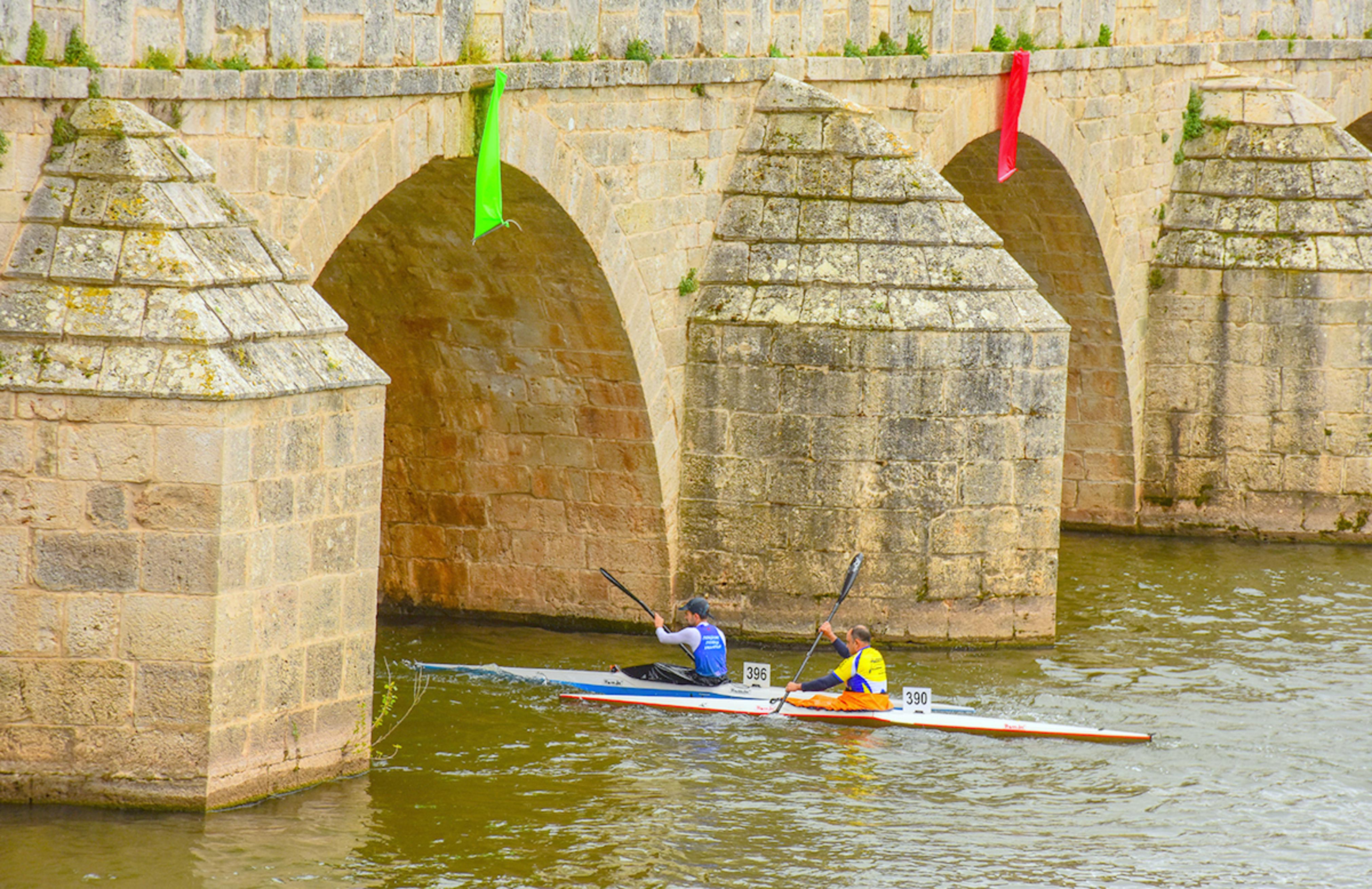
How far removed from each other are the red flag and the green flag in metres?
5.37

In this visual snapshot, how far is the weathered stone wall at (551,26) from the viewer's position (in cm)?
934

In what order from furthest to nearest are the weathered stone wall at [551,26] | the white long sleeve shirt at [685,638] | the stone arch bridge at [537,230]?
the white long sleeve shirt at [685,638] < the stone arch bridge at [537,230] < the weathered stone wall at [551,26]

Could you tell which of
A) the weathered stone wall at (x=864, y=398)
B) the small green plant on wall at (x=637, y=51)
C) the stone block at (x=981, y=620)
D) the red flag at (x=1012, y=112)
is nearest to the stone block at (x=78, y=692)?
the small green plant on wall at (x=637, y=51)

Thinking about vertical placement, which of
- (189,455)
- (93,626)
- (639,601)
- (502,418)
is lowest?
(639,601)

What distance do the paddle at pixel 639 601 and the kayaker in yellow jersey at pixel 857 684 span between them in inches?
25.3

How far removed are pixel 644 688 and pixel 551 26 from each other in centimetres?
364

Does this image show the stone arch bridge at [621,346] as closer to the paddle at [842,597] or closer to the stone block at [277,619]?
the stone block at [277,619]

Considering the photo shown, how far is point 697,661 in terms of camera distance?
1248 cm

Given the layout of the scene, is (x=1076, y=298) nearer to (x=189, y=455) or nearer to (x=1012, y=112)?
(x=1012, y=112)

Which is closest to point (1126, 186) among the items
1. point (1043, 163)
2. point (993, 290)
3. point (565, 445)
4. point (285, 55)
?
point (1043, 163)

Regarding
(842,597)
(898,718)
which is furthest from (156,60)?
(842,597)

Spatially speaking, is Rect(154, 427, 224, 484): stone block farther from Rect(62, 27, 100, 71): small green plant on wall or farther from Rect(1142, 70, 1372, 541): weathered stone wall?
Rect(1142, 70, 1372, 541): weathered stone wall

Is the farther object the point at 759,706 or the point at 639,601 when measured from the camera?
the point at 639,601

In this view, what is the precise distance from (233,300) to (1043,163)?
9.14 metres
